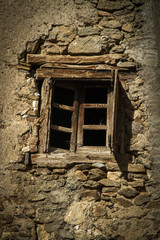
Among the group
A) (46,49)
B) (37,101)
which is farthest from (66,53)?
(37,101)

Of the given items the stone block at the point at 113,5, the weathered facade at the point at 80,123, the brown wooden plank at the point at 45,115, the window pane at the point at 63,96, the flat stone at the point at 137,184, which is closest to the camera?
the weathered facade at the point at 80,123

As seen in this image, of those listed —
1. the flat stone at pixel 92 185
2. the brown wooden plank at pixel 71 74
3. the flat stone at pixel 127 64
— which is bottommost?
the flat stone at pixel 92 185

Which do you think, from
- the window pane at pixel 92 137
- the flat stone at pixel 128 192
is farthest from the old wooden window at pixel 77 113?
the window pane at pixel 92 137

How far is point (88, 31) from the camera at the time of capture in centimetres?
511

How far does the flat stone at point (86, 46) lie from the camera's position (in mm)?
5027

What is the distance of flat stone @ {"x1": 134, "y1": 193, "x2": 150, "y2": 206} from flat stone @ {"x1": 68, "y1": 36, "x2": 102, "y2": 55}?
74.4 inches

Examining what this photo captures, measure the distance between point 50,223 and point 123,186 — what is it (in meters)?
0.96

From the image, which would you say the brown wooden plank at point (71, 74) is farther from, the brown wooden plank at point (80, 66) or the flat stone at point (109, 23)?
the flat stone at point (109, 23)

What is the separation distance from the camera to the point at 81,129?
4.97 meters

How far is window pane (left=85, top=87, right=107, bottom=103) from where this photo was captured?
17.8 feet

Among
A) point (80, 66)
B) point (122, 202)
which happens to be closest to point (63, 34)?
point (80, 66)

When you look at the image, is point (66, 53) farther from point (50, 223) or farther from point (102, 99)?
point (50, 223)

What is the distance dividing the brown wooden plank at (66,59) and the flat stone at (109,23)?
16.0 inches

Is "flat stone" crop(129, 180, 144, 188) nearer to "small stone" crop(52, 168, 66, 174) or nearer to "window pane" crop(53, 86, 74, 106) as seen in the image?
"small stone" crop(52, 168, 66, 174)
